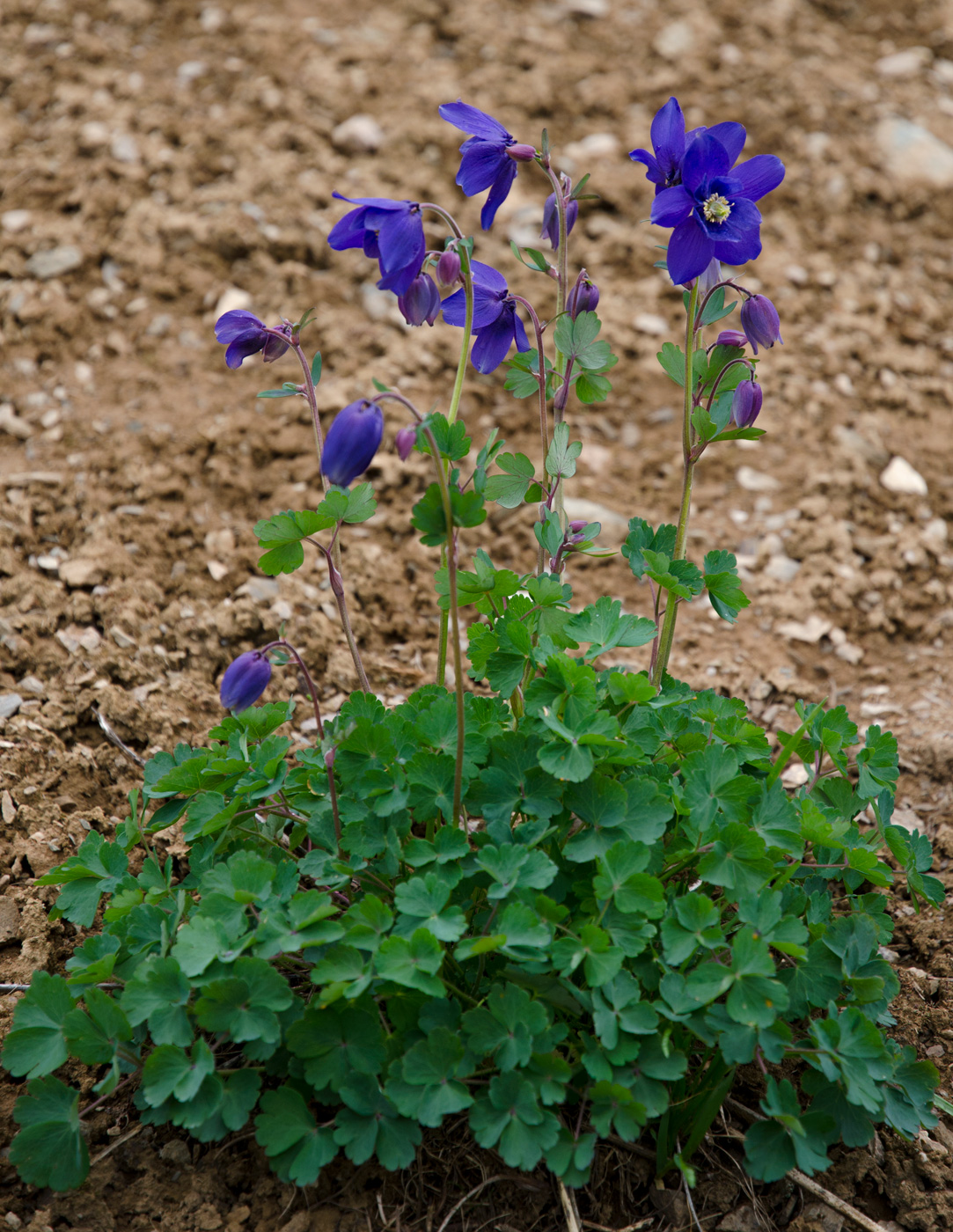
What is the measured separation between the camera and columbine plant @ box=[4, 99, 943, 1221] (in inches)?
60.8

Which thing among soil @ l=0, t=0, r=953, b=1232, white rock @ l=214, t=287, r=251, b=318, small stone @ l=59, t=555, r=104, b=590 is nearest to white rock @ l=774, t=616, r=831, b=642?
soil @ l=0, t=0, r=953, b=1232

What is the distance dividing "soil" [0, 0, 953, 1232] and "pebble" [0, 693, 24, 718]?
0.01 m

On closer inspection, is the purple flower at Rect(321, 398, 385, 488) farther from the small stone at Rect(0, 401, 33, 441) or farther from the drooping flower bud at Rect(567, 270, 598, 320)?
the small stone at Rect(0, 401, 33, 441)

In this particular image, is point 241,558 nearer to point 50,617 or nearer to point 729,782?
point 50,617

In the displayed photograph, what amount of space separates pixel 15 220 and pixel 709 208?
113 inches

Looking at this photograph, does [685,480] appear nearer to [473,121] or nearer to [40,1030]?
[473,121]

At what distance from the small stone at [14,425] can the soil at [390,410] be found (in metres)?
0.01

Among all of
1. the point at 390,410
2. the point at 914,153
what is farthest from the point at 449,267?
the point at 914,153

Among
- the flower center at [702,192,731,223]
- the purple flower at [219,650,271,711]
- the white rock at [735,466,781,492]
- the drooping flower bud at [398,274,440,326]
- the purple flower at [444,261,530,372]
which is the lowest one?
the white rock at [735,466,781,492]

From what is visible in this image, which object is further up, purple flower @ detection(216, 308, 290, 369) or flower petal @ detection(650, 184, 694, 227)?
flower petal @ detection(650, 184, 694, 227)

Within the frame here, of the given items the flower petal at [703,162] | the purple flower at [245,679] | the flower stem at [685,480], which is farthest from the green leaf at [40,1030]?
the flower petal at [703,162]

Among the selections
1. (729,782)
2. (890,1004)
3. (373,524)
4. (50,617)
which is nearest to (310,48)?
(373,524)

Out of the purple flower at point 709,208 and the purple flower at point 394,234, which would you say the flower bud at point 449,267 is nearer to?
the purple flower at point 394,234

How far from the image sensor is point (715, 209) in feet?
5.64
